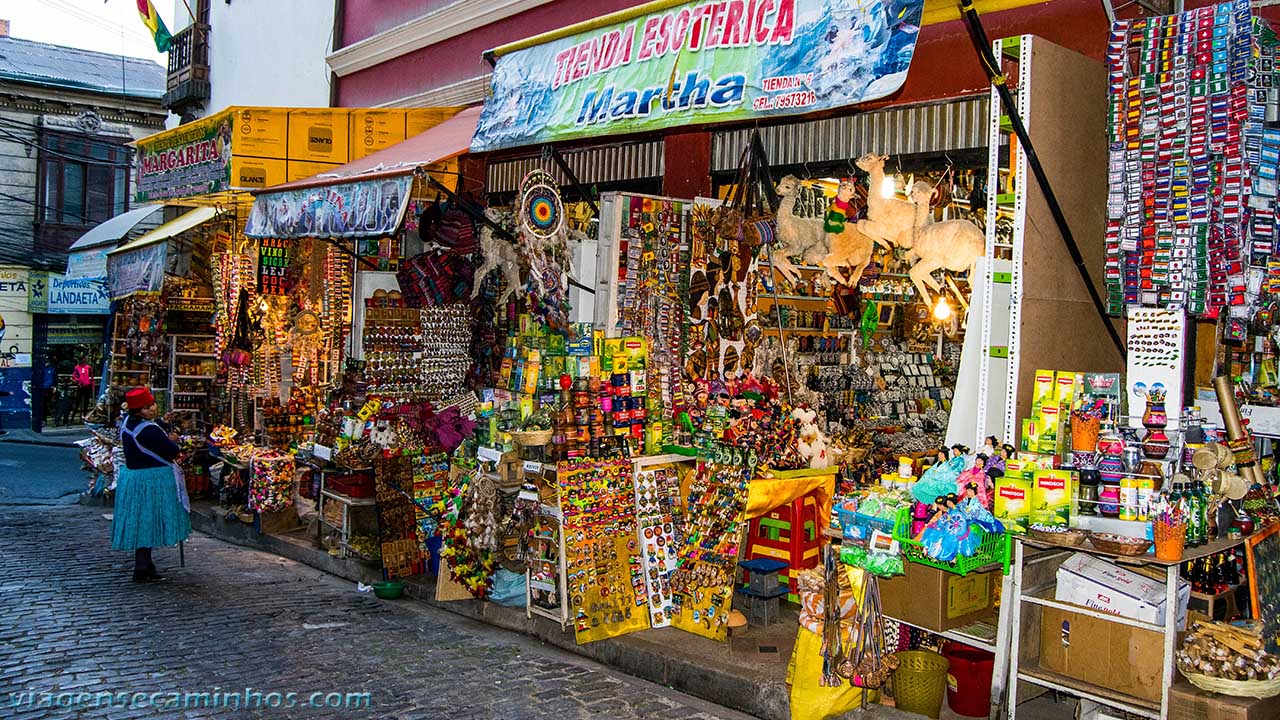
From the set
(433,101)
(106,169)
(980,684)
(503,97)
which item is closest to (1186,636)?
(980,684)

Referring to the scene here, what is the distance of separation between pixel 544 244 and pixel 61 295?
764 inches

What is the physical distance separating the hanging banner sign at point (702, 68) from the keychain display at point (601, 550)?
2.38 m

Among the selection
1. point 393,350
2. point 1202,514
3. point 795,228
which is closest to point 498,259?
point 393,350

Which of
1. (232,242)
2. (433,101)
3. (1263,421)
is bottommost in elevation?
(1263,421)

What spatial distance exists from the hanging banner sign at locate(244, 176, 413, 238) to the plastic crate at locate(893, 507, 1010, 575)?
5264 mm

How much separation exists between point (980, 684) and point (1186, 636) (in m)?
1.15

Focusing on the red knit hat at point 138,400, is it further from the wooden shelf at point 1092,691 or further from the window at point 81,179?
the window at point 81,179

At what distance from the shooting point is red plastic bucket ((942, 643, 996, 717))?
553cm

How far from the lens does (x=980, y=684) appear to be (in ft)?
18.2

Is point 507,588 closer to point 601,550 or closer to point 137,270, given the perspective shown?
point 601,550

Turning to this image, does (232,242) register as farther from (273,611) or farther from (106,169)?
(106,169)

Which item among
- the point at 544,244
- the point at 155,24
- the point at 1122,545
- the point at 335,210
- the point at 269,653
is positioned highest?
the point at 155,24

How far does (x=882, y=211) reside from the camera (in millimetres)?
7023

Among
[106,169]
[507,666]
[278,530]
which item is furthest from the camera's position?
[106,169]
